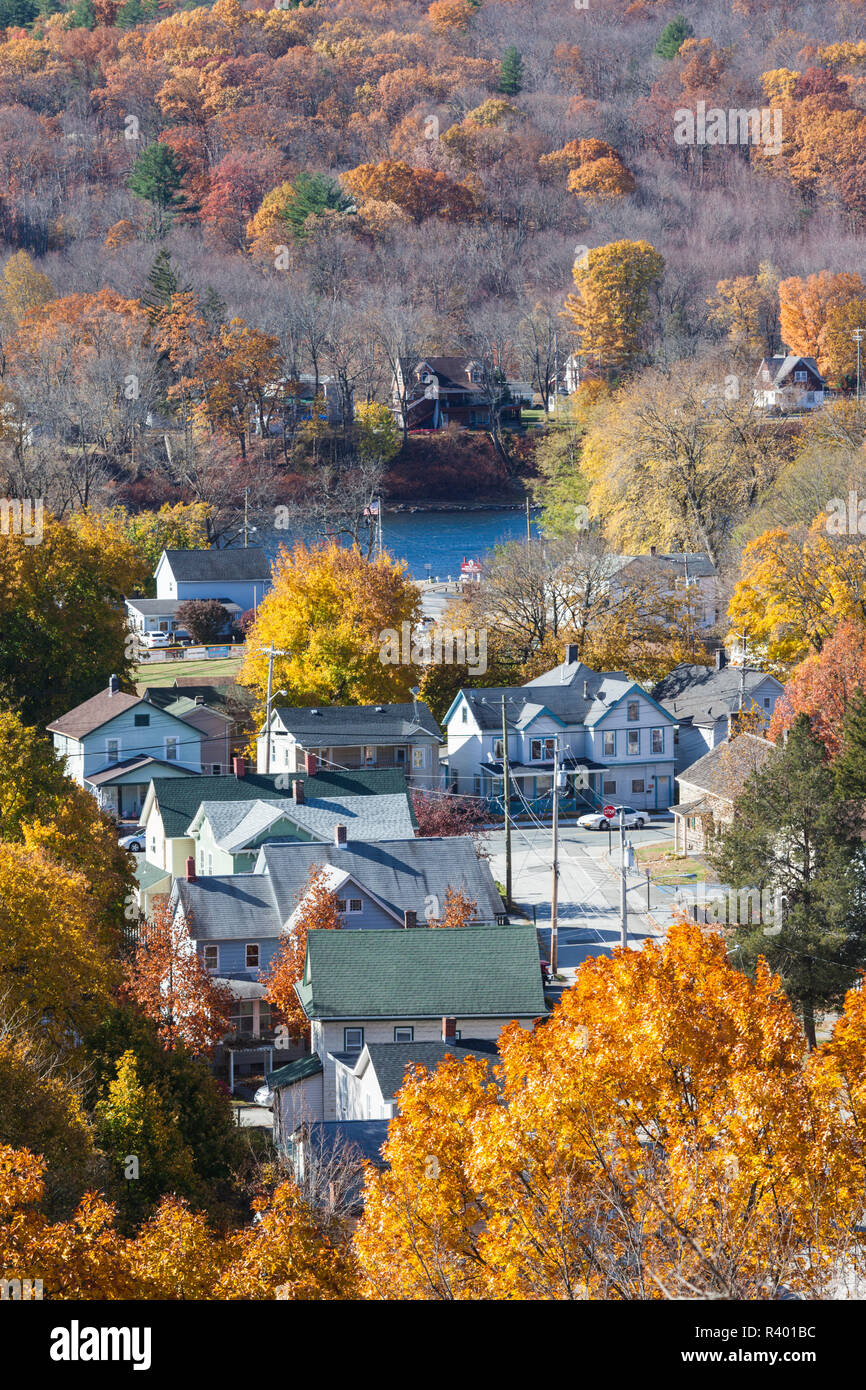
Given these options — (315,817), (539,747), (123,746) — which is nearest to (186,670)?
(123,746)

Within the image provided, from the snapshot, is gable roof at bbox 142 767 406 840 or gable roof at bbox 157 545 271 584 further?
gable roof at bbox 157 545 271 584

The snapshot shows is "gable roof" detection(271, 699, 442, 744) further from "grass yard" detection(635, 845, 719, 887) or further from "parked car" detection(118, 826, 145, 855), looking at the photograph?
"grass yard" detection(635, 845, 719, 887)

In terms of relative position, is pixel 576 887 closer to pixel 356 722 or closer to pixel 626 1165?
pixel 356 722

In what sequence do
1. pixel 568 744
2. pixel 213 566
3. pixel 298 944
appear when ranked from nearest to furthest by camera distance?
pixel 298 944 < pixel 568 744 < pixel 213 566

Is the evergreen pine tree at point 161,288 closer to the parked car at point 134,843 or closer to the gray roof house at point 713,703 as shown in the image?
the gray roof house at point 713,703

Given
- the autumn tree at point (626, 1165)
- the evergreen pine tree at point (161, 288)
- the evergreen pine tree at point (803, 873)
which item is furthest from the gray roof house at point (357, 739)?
the evergreen pine tree at point (161, 288)

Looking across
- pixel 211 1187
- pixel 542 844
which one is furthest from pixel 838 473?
pixel 211 1187

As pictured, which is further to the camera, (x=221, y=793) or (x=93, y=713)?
(x=93, y=713)

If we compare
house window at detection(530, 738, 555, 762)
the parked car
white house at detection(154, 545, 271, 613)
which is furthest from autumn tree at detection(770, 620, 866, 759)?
white house at detection(154, 545, 271, 613)
